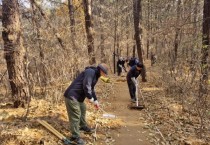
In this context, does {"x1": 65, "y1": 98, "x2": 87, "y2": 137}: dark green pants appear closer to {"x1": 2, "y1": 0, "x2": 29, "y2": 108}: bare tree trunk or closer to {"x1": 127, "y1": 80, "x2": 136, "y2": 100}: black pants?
{"x1": 2, "y1": 0, "x2": 29, "y2": 108}: bare tree trunk

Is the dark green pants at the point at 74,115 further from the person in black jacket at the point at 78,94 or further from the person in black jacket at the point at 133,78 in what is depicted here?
the person in black jacket at the point at 133,78

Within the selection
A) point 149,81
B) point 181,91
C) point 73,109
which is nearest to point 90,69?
point 73,109

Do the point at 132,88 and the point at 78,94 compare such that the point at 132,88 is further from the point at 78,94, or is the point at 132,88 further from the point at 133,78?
the point at 78,94

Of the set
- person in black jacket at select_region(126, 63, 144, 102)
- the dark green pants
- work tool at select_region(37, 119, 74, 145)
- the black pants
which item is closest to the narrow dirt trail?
the black pants

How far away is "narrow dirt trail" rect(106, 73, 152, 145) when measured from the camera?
25.4 feet

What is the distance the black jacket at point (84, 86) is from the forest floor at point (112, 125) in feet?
4.08

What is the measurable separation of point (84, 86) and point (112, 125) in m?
2.71

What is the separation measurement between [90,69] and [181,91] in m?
7.08

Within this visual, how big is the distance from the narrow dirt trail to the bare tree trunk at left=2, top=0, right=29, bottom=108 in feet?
11.0

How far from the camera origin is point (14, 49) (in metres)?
8.10

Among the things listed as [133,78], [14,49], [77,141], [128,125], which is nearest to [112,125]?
[128,125]

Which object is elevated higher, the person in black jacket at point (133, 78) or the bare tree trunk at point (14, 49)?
the bare tree trunk at point (14, 49)

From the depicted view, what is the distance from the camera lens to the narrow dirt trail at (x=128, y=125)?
7734 mm

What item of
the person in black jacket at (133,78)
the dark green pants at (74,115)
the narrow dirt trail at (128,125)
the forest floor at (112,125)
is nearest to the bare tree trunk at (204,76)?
the forest floor at (112,125)
